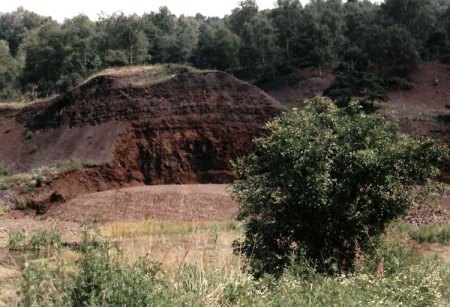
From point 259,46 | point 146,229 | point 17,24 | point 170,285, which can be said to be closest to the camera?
point 170,285

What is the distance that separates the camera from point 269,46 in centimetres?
4909

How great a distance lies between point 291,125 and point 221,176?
687 inches

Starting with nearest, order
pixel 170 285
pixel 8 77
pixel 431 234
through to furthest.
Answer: pixel 170 285 → pixel 431 234 → pixel 8 77

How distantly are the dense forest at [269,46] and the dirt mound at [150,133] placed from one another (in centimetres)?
1185

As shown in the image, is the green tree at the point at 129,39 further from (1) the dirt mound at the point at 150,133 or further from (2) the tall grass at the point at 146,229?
(2) the tall grass at the point at 146,229

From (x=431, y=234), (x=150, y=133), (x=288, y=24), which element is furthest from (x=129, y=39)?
(x=431, y=234)

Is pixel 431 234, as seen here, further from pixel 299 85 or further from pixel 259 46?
pixel 259 46

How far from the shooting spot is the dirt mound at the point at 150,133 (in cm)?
2712

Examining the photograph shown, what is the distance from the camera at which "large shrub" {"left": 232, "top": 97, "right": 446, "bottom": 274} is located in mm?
8883

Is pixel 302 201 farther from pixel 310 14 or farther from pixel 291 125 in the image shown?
pixel 310 14

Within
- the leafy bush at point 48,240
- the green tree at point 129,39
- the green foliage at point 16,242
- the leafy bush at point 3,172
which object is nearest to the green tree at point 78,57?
the green tree at point 129,39

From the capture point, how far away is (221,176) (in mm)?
27078

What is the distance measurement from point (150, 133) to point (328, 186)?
66.9 ft

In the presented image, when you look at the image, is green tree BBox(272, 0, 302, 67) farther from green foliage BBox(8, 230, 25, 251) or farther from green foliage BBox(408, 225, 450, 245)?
green foliage BBox(8, 230, 25, 251)
